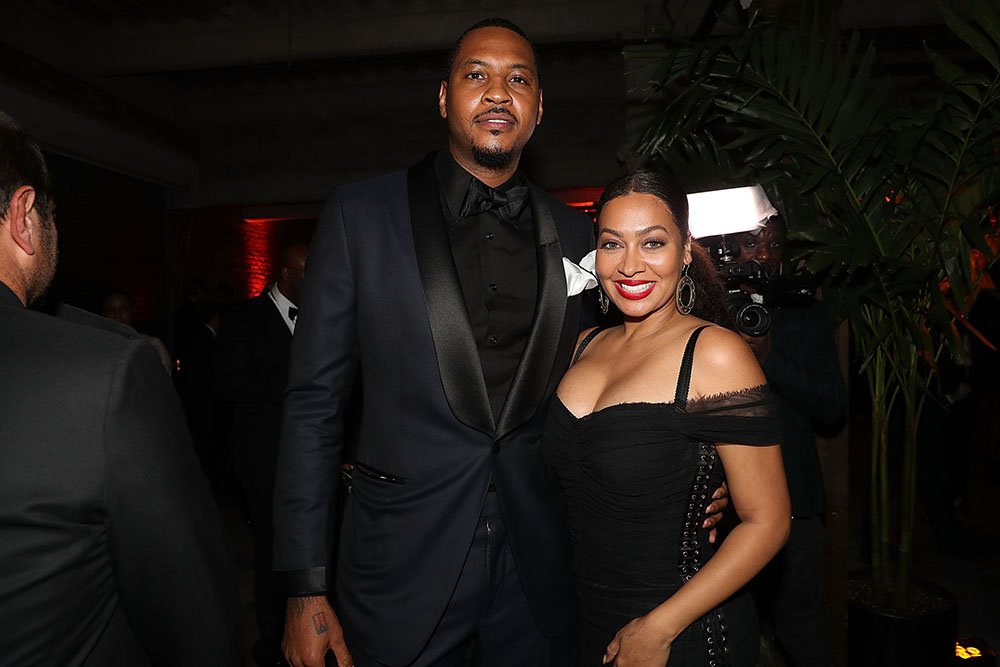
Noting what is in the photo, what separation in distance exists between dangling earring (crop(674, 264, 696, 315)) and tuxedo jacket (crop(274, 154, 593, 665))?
0.92ft

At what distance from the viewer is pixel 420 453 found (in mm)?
1556

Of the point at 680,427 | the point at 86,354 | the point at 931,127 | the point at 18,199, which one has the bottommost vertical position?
the point at 680,427

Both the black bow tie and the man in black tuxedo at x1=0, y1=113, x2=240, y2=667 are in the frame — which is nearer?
the man in black tuxedo at x1=0, y1=113, x2=240, y2=667

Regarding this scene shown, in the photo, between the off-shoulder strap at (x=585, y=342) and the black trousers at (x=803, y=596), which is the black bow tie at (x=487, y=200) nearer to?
the off-shoulder strap at (x=585, y=342)

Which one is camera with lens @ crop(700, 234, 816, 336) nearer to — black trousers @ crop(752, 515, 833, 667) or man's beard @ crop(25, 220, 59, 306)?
black trousers @ crop(752, 515, 833, 667)

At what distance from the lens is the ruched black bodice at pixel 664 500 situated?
144 cm

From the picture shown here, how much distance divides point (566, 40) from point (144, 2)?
4.11 m

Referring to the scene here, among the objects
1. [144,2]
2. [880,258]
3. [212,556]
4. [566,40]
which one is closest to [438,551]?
[212,556]

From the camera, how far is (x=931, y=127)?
2480 millimetres

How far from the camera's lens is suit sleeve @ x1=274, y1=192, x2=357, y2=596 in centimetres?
154

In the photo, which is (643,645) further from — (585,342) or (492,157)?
→ (492,157)

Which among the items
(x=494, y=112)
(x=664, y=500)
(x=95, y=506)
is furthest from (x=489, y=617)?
(x=494, y=112)

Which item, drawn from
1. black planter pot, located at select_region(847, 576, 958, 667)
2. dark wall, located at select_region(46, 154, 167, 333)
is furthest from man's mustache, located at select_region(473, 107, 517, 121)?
dark wall, located at select_region(46, 154, 167, 333)

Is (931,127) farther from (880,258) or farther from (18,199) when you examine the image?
(18,199)
